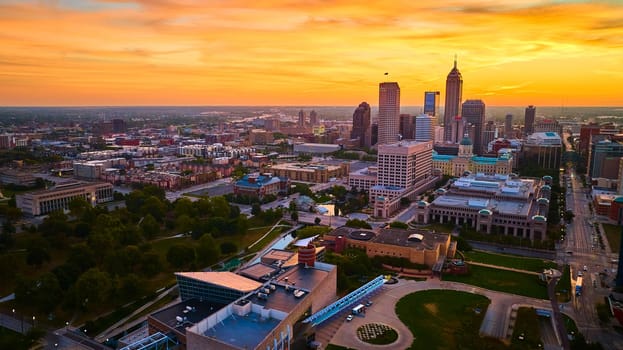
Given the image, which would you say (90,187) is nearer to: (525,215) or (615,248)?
(525,215)

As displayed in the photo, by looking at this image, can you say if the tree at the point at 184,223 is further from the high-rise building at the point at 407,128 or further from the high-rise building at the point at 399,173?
the high-rise building at the point at 407,128

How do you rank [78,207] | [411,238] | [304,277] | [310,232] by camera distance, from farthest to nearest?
1. [78,207]
2. [310,232]
3. [411,238]
4. [304,277]

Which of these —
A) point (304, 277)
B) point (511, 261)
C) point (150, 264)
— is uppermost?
point (304, 277)

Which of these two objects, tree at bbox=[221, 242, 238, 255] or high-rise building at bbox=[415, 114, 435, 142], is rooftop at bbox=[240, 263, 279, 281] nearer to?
tree at bbox=[221, 242, 238, 255]

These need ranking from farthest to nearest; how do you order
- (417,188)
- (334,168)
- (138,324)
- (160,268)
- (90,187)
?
1. (334,168)
2. (417,188)
3. (90,187)
4. (160,268)
5. (138,324)

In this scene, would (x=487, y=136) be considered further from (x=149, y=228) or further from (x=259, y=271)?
(x=259, y=271)

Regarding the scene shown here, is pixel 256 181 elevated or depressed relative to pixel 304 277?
elevated

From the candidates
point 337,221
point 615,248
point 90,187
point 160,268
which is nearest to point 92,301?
point 160,268

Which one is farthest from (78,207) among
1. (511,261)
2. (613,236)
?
(613,236)
